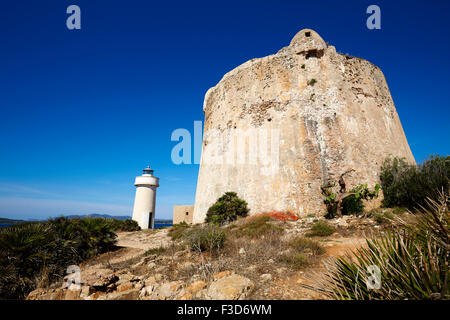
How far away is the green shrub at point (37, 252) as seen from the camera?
4.24m

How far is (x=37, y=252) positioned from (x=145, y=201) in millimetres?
16638

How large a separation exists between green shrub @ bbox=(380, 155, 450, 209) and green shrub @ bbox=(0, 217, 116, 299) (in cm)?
1138

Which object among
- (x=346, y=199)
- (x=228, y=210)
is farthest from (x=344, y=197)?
(x=228, y=210)

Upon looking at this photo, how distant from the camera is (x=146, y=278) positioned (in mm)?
3824

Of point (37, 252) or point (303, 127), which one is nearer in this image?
point (37, 252)

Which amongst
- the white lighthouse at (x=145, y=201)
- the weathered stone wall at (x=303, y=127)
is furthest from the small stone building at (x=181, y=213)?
the weathered stone wall at (x=303, y=127)

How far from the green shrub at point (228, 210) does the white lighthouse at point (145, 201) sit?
1017 centimetres

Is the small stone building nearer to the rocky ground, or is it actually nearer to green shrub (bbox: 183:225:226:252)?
green shrub (bbox: 183:225:226:252)

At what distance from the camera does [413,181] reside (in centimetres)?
926

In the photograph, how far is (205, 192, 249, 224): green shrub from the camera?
1199cm

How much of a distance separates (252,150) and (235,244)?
8277 millimetres

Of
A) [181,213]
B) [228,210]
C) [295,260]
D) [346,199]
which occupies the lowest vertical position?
[295,260]

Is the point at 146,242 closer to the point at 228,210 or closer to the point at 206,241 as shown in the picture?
the point at 228,210

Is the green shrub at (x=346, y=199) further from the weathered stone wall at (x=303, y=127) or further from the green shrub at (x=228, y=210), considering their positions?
the green shrub at (x=228, y=210)
